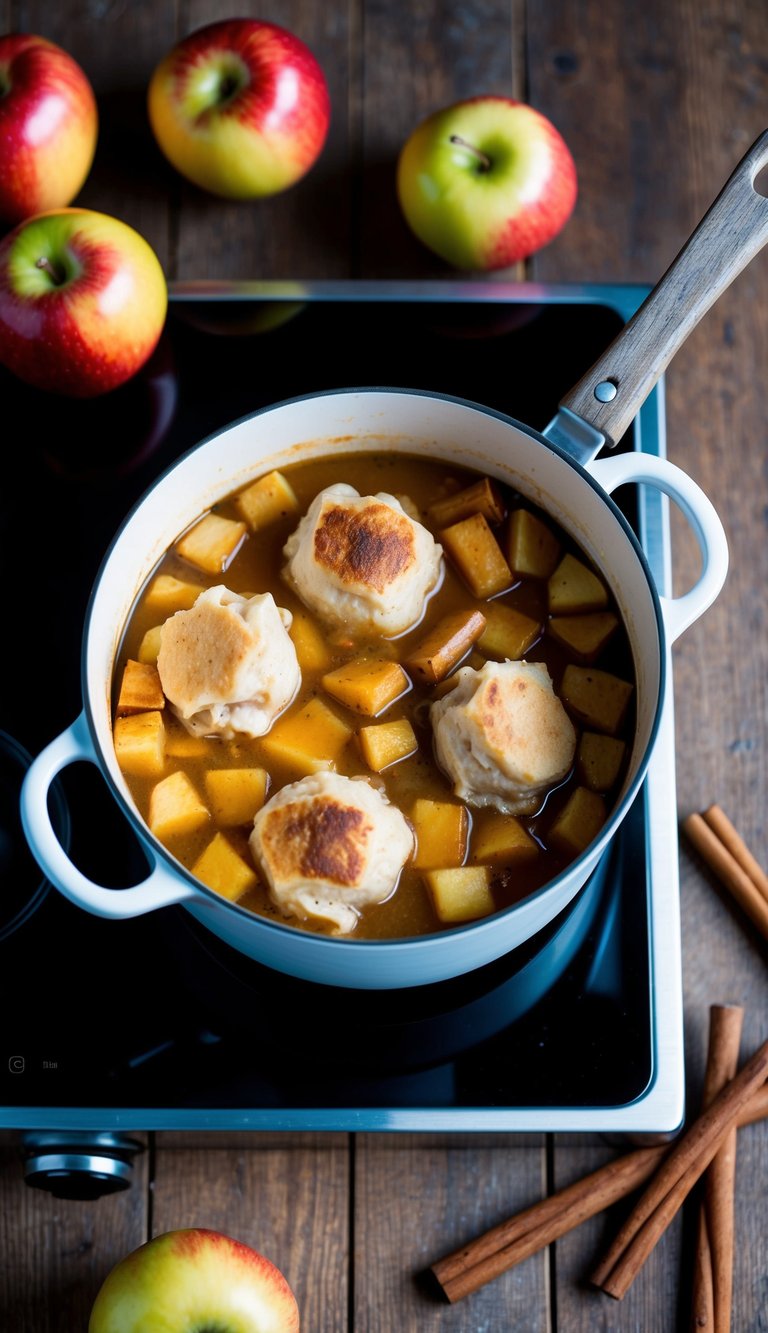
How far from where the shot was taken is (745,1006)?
2047 mm

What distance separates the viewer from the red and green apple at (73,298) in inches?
78.1

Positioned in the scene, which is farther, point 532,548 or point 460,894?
point 532,548

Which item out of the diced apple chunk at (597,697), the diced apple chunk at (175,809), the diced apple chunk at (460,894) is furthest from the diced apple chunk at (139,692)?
the diced apple chunk at (597,697)

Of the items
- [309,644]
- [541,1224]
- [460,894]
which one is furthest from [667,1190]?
[309,644]

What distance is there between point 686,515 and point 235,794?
73 centimetres

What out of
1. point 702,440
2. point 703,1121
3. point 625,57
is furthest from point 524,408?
point 703,1121

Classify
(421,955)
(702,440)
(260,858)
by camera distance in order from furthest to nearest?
(702,440) → (260,858) → (421,955)

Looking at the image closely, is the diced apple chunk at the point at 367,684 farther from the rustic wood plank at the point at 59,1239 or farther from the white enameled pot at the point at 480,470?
the rustic wood plank at the point at 59,1239

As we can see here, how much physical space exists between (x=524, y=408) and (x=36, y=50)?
106 centimetres

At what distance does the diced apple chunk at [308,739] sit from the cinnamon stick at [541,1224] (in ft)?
2.57

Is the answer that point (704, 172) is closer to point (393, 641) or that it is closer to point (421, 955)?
point (393, 641)

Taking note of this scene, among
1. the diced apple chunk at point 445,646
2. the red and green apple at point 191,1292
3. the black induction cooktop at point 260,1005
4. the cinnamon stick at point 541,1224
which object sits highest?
the diced apple chunk at point 445,646

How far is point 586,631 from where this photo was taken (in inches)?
72.1

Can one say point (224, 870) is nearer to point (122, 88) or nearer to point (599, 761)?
point (599, 761)
